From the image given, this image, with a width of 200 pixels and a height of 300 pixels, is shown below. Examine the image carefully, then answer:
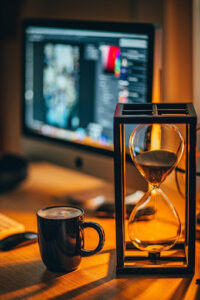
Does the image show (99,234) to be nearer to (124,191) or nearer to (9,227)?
(124,191)

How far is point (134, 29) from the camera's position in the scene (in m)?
1.21

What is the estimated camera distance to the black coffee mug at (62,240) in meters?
0.93

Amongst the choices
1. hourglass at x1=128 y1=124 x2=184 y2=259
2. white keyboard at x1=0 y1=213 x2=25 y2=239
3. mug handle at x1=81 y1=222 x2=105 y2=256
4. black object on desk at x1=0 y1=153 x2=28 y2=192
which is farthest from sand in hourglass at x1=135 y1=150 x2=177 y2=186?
black object on desk at x1=0 y1=153 x2=28 y2=192

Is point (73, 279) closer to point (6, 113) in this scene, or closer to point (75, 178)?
point (75, 178)

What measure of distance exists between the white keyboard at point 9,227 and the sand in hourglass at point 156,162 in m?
0.40

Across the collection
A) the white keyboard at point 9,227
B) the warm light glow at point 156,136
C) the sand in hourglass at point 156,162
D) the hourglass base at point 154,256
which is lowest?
the hourglass base at point 154,256

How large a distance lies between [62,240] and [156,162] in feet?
0.78

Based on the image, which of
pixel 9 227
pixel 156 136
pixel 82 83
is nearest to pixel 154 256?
pixel 156 136

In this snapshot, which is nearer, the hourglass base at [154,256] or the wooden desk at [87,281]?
the wooden desk at [87,281]

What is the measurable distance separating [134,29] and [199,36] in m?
0.21

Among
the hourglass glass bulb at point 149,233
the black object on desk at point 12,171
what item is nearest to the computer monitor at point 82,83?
the black object on desk at point 12,171

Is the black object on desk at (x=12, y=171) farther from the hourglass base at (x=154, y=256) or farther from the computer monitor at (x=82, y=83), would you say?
the hourglass base at (x=154, y=256)

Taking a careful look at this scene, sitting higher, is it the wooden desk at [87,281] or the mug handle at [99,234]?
the mug handle at [99,234]

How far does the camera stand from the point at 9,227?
116 cm
